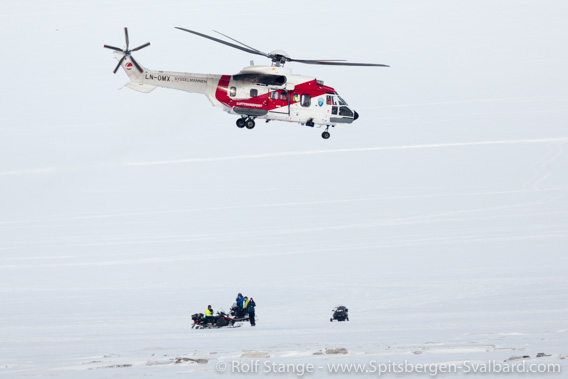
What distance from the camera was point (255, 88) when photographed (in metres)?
48.3

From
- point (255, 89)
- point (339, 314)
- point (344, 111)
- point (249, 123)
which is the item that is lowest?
point (339, 314)

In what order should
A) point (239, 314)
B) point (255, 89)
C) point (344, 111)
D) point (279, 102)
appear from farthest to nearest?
point (344, 111) < point (279, 102) < point (255, 89) < point (239, 314)

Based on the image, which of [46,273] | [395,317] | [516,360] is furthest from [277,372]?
[46,273]

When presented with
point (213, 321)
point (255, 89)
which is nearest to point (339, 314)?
point (213, 321)

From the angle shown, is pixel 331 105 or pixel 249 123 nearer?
pixel 249 123

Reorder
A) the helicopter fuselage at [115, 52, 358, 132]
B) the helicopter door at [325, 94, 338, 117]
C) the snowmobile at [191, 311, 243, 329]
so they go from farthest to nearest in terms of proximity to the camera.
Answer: the helicopter door at [325, 94, 338, 117] < the helicopter fuselage at [115, 52, 358, 132] < the snowmobile at [191, 311, 243, 329]

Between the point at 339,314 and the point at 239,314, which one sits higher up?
the point at 339,314

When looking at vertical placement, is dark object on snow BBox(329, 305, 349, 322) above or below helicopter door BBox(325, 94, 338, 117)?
below

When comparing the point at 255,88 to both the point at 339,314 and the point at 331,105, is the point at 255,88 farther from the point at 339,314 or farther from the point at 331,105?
the point at 339,314

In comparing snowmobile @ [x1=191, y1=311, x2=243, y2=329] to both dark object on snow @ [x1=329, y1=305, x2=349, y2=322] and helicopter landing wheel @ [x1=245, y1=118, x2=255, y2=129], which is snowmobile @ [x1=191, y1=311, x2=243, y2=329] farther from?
helicopter landing wheel @ [x1=245, y1=118, x2=255, y2=129]

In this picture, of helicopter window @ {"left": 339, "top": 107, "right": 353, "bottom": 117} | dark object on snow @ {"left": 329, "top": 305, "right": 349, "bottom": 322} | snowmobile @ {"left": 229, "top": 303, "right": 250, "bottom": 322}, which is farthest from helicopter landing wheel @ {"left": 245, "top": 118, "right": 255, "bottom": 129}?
dark object on snow @ {"left": 329, "top": 305, "right": 349, "bottom": 322}

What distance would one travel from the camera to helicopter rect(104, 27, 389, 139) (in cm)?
4822

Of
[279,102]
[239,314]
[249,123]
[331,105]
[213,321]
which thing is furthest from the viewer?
[331,105]

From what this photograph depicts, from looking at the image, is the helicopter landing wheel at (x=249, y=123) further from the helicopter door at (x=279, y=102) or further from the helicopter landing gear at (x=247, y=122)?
the helicopter door at (x=279, y=102)
